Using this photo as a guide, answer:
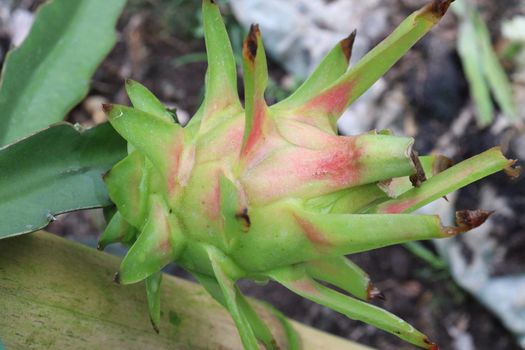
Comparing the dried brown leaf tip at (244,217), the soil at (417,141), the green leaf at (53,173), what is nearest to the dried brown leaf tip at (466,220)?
the dried brown leaf tip at (244,217)

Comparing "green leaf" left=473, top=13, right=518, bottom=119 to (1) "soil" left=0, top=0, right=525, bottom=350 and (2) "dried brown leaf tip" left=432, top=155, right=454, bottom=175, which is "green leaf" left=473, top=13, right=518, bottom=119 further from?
(2) "dried brown leaf tip" left=432, top=155, right=454, bottom=175

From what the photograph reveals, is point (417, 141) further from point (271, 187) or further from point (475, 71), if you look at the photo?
point (271, 187)

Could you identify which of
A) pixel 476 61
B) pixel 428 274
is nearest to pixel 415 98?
pixel 476 61

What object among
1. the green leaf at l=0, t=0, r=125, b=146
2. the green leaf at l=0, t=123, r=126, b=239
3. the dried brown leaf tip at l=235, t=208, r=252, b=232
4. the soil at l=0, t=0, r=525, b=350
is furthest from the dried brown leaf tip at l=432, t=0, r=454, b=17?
the soil at l=0, t=0, r=525, b=350

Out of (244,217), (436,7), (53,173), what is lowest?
(53,173)

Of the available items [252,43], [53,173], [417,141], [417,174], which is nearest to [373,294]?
[417,174]

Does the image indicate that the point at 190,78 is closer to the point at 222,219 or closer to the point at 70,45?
the point at 70,45
